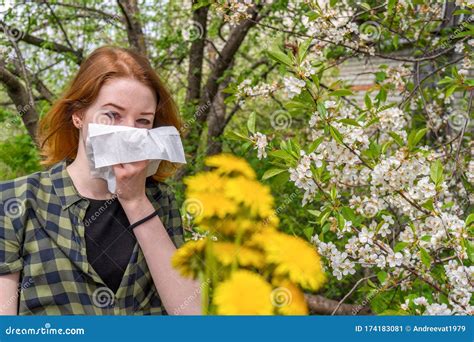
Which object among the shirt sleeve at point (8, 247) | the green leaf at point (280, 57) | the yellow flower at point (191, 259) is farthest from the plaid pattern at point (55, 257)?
the yellow flower at point (191, 259)

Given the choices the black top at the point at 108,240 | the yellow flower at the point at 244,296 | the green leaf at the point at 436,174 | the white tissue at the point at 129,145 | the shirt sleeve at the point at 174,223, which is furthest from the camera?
the green leaf at the point at 436,174

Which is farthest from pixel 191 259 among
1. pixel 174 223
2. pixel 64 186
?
pixel 174 223

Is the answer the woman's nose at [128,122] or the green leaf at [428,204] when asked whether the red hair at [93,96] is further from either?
the green leaf at [428,204]

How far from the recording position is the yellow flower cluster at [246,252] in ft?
1.41

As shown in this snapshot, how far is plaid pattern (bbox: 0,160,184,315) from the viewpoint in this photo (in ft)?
4.64

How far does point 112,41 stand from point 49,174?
3980 millimetres

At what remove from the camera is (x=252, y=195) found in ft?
1.53

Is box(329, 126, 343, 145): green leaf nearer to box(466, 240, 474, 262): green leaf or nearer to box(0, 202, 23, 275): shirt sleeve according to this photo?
box(466, 240, 474, 262): green leaf

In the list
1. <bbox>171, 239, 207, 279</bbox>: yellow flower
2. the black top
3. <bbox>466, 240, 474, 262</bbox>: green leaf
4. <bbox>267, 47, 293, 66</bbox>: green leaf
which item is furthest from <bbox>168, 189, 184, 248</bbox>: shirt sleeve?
<bbox>171, 239, 207, 279</bbox>: yellow flower

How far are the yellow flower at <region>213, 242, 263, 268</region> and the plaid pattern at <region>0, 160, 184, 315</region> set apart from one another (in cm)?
103

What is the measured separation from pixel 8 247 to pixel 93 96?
1.45ft

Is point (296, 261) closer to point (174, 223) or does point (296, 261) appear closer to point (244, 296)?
point (244, 296)

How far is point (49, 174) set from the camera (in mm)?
1594

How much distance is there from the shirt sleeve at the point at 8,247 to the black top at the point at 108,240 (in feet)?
0.56
